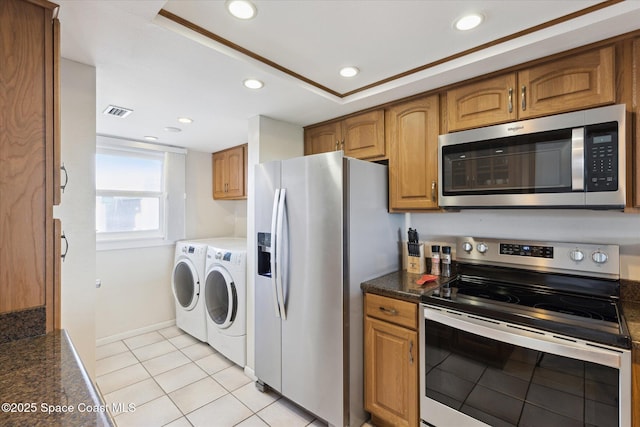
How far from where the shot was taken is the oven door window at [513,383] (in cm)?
118

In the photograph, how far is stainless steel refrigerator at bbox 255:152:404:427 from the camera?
1835 millimetres

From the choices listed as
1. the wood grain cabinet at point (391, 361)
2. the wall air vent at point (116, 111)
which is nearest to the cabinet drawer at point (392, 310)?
the wood grain cabinet at point (391, 361)

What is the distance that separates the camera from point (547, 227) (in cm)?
182

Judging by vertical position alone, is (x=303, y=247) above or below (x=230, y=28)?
below

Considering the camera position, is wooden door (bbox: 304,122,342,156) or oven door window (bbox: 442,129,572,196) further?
wooden door (bbox: 304,122,342,156)

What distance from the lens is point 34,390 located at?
2.54 feet

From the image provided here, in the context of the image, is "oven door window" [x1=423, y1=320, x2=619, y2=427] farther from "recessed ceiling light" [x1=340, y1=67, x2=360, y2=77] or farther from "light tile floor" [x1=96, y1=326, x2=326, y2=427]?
"recessed ceiling light" [x1=340, y1=67, x2=360, y2=77]

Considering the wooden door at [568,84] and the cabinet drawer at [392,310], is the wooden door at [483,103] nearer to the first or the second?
the wooden door at [568,84]

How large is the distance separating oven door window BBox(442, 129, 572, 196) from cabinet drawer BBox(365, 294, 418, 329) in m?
0.76

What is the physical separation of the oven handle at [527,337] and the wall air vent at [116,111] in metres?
2.63

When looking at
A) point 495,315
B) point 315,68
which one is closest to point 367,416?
point 495,315

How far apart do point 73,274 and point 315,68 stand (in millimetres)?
1804

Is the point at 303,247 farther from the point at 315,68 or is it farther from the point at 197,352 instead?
the point at 197,352

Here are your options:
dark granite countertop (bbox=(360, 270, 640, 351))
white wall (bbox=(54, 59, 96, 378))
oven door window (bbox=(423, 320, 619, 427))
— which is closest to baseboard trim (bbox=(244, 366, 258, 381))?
white wall (bbox=(54, 59, 96, 378))
